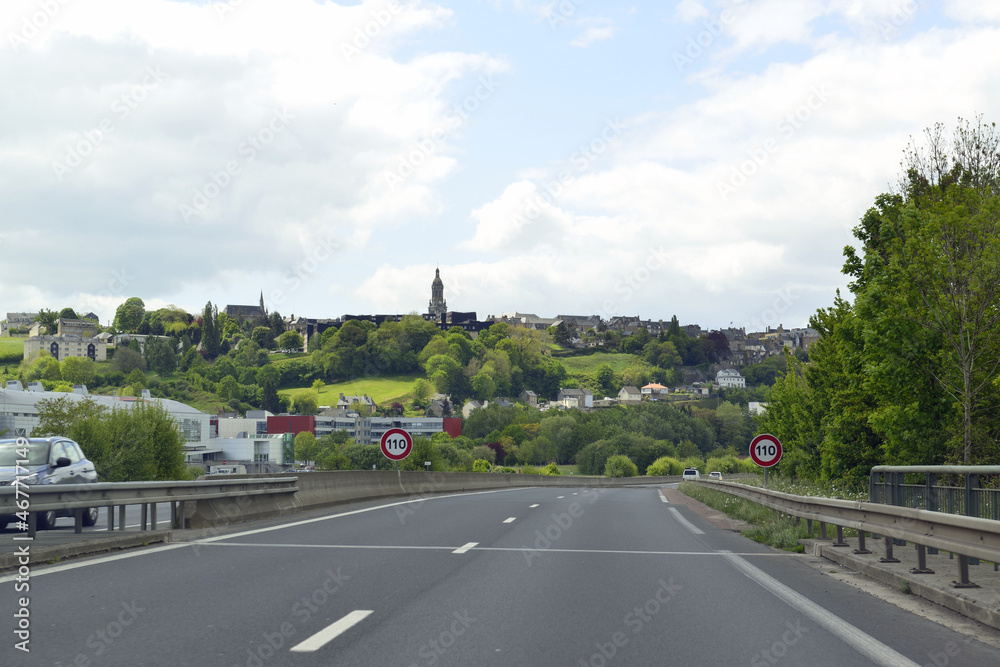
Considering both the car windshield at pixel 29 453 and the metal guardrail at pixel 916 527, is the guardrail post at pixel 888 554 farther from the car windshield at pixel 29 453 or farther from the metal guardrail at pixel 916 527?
the car windshield at pixel 29 453

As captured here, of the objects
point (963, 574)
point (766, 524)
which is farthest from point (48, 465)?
point (963, 574)

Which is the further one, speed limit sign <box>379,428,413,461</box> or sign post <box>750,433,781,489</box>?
speed limit sign <box>379,428,413,461</box>

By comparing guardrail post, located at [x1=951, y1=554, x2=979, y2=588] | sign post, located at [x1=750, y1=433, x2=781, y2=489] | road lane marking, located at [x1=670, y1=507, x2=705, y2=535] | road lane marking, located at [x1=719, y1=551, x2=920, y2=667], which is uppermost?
sign post, located at [x1=750, y1=433, x2=781, y2=489]

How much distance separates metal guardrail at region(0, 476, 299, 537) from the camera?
33.3ft

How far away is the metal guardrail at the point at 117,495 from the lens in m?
10.1

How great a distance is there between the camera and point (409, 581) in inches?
375

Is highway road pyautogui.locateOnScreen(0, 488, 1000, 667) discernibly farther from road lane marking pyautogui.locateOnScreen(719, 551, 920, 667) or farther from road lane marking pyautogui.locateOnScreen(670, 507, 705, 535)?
road lane marking pyautogui.locateOnScreen(670, 507, 705, 535)

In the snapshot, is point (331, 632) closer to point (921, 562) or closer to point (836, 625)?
point (836, 625)

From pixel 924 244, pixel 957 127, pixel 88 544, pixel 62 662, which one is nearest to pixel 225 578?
pixel 88 544

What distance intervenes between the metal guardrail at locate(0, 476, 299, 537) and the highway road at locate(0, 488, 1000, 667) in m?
0.77

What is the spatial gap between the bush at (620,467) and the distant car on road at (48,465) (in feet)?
409

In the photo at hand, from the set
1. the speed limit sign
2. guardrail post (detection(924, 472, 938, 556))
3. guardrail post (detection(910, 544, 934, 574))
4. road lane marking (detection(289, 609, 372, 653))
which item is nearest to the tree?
the speed limit sign

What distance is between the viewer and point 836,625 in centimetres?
A: 746

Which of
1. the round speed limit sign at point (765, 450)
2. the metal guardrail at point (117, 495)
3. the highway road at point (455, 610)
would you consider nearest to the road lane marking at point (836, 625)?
the highway road at point (455, 610)
